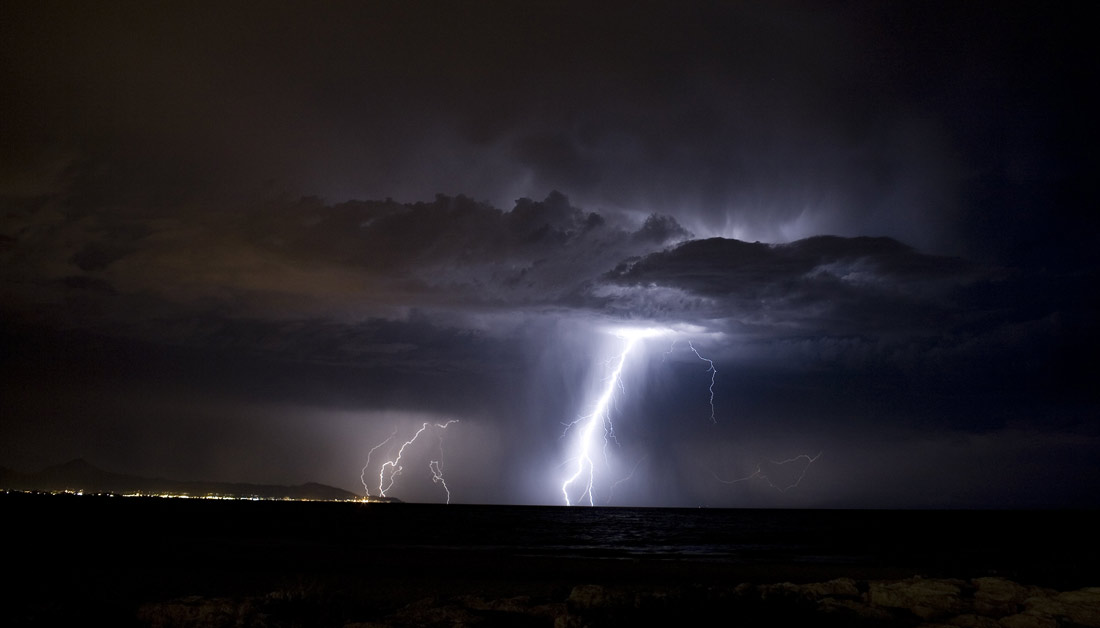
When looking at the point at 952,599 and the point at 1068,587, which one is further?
the point at 1068,587

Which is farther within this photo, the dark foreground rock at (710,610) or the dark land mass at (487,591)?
the dark land mass at (487,591)

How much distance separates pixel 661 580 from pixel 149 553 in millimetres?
23027

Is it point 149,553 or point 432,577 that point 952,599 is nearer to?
point 432,577

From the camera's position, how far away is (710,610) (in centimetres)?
1202

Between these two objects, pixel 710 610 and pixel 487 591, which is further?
pixel 487 591

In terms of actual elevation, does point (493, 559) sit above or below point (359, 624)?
below

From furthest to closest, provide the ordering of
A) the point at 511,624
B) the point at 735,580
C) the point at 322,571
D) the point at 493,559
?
the point at 493,559
the point at 322,571
the point at 735,580
the point at 511,624

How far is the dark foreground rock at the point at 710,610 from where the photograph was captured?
11664 mm

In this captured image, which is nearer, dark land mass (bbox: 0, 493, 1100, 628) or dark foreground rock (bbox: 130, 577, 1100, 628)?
dark foreground rock (bbox: 130, 577, 1100, 628)

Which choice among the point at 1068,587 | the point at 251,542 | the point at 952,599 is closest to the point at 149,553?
the point at 251,542

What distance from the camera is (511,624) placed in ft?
41.5

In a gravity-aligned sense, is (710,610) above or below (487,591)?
above

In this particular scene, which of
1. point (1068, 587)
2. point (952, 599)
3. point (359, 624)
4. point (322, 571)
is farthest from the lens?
point (322, 571)

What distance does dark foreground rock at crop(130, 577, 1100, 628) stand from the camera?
11664 mm
